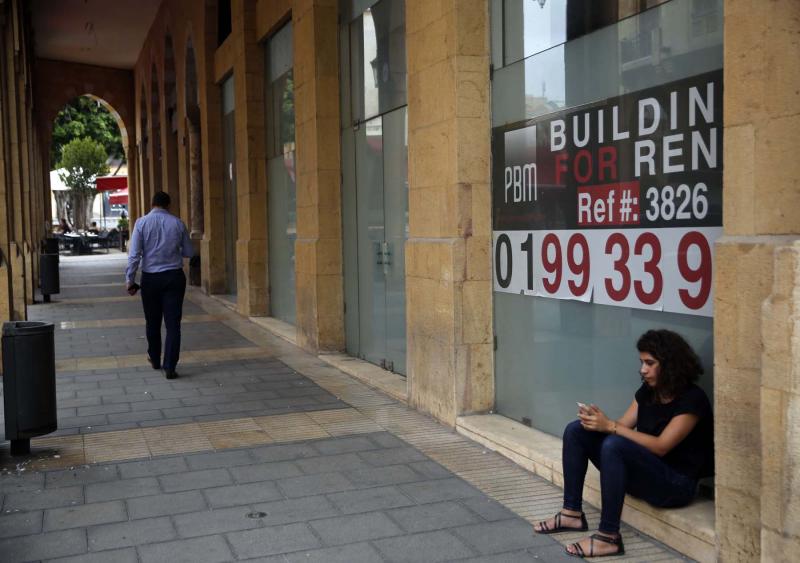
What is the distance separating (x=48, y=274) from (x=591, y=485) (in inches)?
552

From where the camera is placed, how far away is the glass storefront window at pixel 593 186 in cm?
436

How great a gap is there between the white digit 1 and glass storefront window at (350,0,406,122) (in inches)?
151

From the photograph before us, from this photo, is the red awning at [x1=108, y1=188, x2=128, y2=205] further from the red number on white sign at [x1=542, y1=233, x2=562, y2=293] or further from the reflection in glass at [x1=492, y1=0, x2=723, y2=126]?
the red number on white sign at [x1=542, y1=233, x2=562, y2=293]

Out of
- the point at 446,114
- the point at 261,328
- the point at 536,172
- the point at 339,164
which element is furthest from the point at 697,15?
the point at 261,328

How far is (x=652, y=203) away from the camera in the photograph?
4.66 metres

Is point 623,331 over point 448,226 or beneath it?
beneath

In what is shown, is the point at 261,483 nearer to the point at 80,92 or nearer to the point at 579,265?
the point at 579,265

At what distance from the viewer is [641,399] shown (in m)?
4.33

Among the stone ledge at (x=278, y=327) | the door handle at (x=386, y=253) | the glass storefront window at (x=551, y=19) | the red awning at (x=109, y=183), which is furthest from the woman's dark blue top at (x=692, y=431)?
the red awning at (x=109, y=183)

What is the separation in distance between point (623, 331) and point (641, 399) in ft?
2.33

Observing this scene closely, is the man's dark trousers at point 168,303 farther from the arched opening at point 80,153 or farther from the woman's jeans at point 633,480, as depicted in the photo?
the arched opening at point 80,153

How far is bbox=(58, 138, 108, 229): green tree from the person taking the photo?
43.6 metres

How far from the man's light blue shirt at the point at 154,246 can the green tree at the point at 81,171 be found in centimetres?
3711

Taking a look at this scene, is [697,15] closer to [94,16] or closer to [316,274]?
[316,274]
